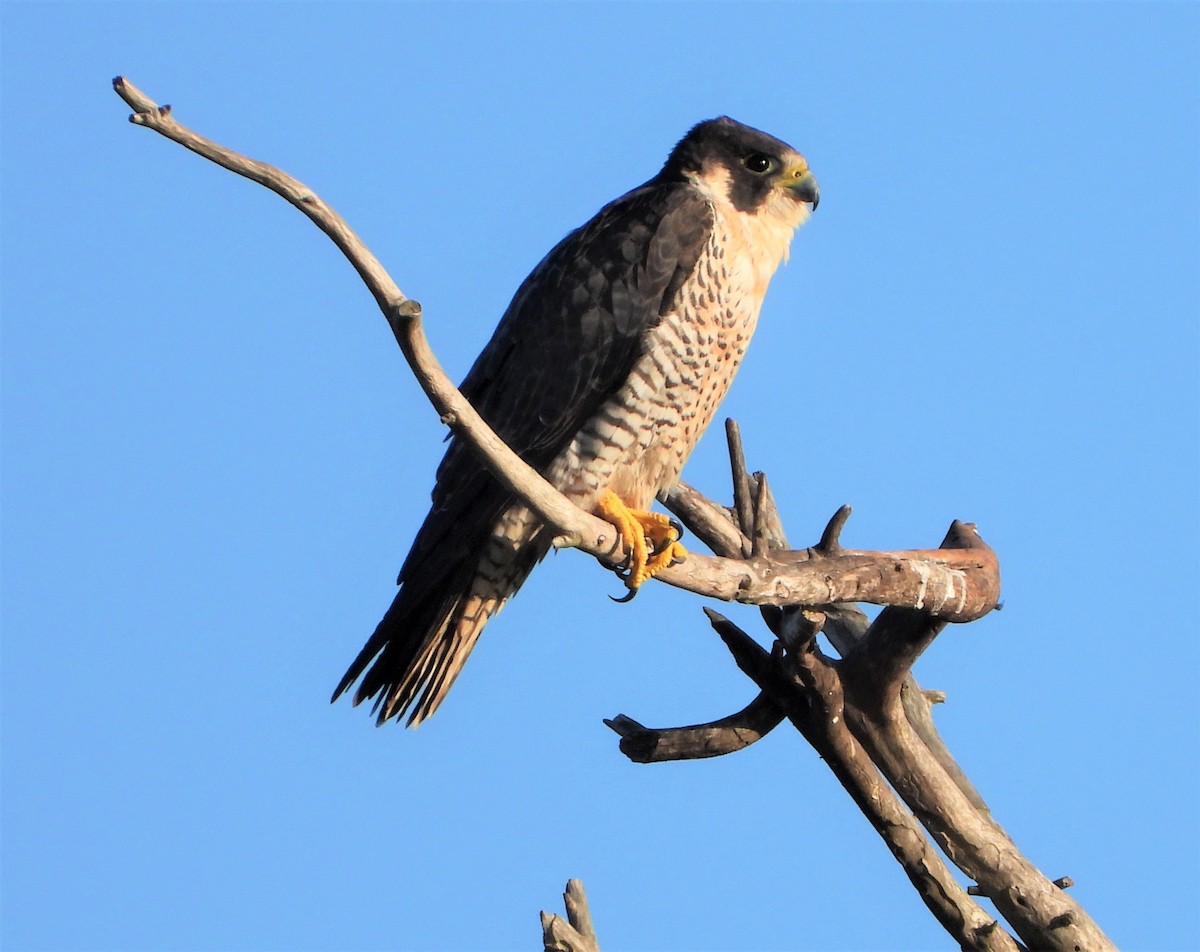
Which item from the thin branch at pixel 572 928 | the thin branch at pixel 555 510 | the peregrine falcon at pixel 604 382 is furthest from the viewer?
the peregrine falcon at pixel 604 382

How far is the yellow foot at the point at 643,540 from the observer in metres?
A: 5.03

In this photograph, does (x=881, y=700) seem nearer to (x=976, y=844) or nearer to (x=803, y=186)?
(x=976, y=844)

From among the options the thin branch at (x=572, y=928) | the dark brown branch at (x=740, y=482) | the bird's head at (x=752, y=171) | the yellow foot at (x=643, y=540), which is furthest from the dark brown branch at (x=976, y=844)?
the bird's head at (x=752, y=171)

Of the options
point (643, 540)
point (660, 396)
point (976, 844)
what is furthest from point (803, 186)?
point (976, 844)

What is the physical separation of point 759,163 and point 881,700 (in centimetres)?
221

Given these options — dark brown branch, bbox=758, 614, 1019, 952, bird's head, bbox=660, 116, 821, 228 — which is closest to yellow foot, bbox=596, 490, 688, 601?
dark brown branch, bbox=758, 614, 1019, 952

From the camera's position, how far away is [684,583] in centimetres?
499

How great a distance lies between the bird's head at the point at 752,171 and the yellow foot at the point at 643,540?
1.39m

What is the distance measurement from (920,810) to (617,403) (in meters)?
2.00

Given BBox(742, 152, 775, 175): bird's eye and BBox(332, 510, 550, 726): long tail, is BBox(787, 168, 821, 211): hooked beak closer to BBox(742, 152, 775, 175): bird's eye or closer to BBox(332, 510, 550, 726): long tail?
BBox(742, 152, 775, 175): bird's eye

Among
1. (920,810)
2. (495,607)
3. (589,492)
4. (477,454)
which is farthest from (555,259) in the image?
(920,810)

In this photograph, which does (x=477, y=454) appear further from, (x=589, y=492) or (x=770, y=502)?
(x=770, y=502)

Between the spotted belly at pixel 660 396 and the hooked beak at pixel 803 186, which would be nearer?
the spotted belly at pixel 660 396

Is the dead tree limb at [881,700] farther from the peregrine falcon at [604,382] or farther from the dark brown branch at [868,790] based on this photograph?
the peregrine falcon at [604,382]
